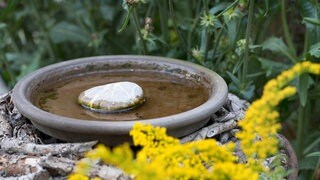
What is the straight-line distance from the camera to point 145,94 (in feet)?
4.60

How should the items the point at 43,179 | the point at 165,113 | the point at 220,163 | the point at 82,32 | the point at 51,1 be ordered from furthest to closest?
the point at 51,1 < the point at 82,32 < the point at 165,113 < the point at 43,179 < the point at 220,163

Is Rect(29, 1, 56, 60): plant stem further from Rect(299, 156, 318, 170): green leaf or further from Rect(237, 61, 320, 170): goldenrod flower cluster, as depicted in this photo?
Rect(237, 61, 320, 170): goldenrod flower cluster

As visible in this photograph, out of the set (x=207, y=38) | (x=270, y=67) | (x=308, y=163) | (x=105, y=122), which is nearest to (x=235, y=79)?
(x=207, y=38)

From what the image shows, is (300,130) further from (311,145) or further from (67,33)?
(67,33)

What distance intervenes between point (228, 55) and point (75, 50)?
119 centimetres

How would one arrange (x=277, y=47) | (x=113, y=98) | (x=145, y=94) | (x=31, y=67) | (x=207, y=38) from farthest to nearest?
(x=31, y=67) < (x=277, y=47) < (x=207, y=38) < (x=145, y=94) < (x=113, y=98)

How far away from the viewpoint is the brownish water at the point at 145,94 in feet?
4.17

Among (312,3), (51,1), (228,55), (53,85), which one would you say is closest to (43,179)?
(53,85)

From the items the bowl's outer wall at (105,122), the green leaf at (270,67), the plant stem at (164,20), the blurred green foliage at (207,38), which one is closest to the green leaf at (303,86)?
the blurred green foliage at (207,38)

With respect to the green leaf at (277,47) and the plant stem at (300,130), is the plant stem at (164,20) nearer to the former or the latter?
the green leaf at (277,47)

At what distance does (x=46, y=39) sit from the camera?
8.08 ft

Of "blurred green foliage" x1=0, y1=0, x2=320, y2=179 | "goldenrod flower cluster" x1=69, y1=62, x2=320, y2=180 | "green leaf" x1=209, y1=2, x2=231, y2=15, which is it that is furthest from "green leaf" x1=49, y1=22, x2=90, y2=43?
"goldenrod flower cluster" x1=69, y1=62, x2=320, y2=180

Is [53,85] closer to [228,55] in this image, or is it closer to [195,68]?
[195,68]

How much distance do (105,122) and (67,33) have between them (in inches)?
55.6
